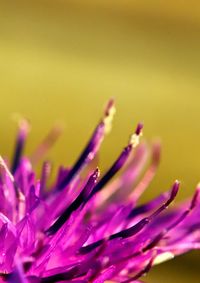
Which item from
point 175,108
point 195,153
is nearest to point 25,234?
point 195,153

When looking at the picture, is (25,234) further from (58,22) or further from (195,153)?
(58,22)

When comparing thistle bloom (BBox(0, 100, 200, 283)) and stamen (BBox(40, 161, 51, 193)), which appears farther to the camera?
stamen (BBox(40, 161, 51, 193))

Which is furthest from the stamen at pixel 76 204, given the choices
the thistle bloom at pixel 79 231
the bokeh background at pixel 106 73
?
the bokeh background at pixel 106 73

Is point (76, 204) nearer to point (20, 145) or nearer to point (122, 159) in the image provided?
point (122, 159)

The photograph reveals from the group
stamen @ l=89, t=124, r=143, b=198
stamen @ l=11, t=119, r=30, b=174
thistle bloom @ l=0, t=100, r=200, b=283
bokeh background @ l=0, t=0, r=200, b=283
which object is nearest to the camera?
thistle bloom @ l=0, t=100, r=200, b=283

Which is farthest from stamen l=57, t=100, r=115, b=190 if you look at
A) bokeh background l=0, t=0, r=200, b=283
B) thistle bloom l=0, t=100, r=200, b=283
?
bokeh background l=0, t=0, r=200, b=283

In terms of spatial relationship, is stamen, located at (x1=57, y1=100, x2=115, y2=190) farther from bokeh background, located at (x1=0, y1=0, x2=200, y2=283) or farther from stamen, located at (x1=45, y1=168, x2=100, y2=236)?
bokeh background, located at (x1=0, y1=0, x2=200, y2=283)

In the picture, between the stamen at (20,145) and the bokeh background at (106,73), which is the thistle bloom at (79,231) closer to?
the stamen at (20,145)

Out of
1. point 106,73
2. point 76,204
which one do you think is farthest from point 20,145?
point 106,73
